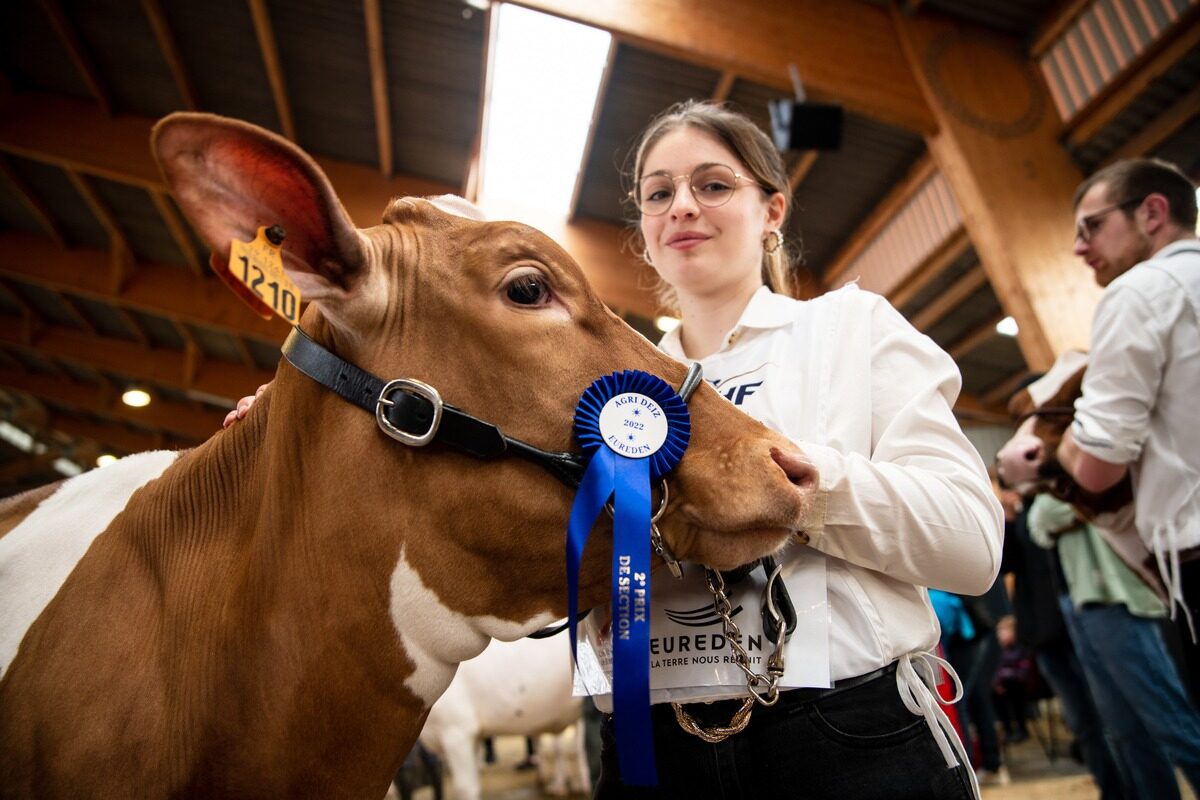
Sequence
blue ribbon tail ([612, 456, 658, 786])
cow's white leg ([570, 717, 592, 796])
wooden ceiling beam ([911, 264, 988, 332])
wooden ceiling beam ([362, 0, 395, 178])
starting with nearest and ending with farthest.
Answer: blue ribbon tail ([612, 456, 658, 786]), wooden ceiling beam ([362, 0, 395, 178]), cow's white leg ([570, 717, 592, 796]), wooden ceiling beam ([911, 264, 988, 332])

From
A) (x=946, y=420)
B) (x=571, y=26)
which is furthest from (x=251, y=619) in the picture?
(x=571, y=26)

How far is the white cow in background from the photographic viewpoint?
17.4ft

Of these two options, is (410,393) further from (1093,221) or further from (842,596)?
(1093,221)

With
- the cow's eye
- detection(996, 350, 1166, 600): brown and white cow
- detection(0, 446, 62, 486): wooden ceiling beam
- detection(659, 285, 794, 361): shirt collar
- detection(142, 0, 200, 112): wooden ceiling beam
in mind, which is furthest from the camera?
detection(0, 446, 62, 486): wooden ceiling beam

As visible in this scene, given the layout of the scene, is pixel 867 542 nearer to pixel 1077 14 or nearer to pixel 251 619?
pixel 251 619

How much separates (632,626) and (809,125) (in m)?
5.34

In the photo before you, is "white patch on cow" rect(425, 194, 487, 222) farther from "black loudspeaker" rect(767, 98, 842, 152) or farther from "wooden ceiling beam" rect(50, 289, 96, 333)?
"wooden ceiling beam" rect(50, 289, 96, 333)

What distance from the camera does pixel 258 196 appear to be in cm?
127

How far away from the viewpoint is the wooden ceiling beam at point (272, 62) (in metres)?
6.62

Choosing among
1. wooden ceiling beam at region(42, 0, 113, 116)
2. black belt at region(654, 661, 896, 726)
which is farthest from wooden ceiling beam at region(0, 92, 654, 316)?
black belt at region(654, 661, 896, 726)

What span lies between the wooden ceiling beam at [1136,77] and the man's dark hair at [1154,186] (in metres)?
3.21

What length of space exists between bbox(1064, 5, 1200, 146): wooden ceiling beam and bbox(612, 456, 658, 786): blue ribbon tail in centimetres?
568

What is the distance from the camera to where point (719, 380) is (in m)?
1.68

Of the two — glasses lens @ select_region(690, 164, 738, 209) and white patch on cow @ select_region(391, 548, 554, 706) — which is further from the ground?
glasses lens @ select_region(690, 164, 738, 209)
